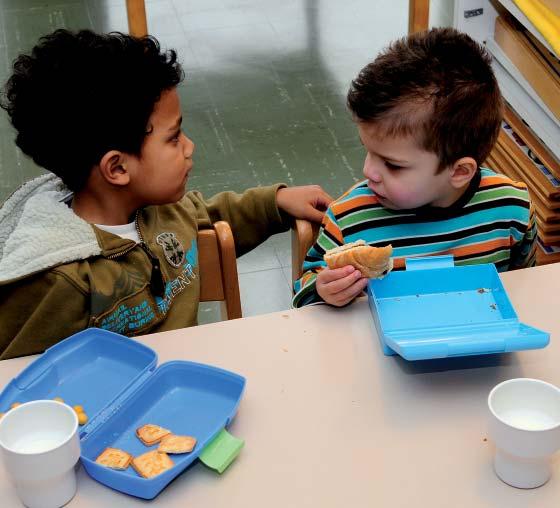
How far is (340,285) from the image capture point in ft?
4.21

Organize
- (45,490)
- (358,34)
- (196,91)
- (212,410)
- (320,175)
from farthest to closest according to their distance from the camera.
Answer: (358,34)
(196,91)
(320,175)
(212,410)
(45,490)

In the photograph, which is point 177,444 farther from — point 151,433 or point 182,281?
point 182,281

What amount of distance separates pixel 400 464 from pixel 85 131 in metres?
0.78

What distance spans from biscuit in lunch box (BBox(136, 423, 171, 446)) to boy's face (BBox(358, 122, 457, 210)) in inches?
21.9

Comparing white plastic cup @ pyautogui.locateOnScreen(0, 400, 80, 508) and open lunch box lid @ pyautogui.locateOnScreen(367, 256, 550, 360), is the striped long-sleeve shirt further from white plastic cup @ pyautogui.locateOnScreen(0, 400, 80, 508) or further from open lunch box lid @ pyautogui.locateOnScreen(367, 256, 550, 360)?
white plastic cup @ pyautogui.locateOnScreen(0, 400, 80, 508)

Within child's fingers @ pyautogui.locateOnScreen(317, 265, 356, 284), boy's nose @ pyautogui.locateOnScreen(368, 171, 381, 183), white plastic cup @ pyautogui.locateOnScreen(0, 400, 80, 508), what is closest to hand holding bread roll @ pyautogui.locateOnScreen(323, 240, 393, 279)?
child's fingers @ pyautogui.locateOnScreen(317, 265, 356, 284)

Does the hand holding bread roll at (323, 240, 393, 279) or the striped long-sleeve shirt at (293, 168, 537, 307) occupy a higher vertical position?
the hand holding bread roll at (323, 240, 393, 279)

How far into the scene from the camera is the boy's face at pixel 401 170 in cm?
138

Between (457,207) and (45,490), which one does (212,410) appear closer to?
(45,490)

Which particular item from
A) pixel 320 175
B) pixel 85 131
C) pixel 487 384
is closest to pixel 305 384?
pixel 487 384

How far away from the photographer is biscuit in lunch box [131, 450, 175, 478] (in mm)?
1021

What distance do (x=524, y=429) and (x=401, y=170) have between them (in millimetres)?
560

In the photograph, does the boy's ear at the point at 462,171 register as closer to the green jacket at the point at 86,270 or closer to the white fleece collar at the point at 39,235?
the green jacket at the point at 86,270

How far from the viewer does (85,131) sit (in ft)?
4.77
